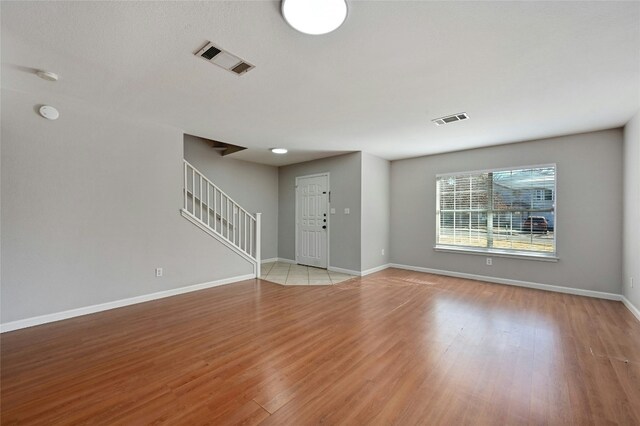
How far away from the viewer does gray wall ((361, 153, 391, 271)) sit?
5.44 m

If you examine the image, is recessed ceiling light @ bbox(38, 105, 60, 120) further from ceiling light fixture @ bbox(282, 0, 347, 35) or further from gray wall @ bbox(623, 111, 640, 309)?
gray wall @ bbox(623, 111, 640, 309)

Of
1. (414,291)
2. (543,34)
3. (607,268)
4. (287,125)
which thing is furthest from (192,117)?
(607,268)

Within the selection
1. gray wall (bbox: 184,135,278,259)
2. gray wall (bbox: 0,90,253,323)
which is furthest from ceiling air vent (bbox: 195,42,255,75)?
gray wall (bbox: 184,135,278,259)

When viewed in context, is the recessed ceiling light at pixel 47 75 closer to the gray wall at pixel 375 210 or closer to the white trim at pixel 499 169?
the gray wall at pixel 375 210

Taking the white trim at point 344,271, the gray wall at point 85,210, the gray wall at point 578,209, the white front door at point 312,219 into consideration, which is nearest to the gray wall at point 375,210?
the white trim at point 344,271

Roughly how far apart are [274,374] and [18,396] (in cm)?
167

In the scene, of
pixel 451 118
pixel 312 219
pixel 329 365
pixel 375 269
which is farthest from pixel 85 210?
pixel 375 269

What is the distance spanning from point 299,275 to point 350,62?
160 inches

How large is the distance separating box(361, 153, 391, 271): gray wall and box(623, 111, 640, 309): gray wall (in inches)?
142

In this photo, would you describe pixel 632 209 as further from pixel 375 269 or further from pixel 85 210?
pixel 85 210

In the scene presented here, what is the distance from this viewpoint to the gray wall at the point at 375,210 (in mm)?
5441

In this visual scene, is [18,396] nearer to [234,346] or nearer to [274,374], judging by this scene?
[234,346]

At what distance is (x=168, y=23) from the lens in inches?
71.0

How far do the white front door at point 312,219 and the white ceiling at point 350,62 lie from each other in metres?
2.40
